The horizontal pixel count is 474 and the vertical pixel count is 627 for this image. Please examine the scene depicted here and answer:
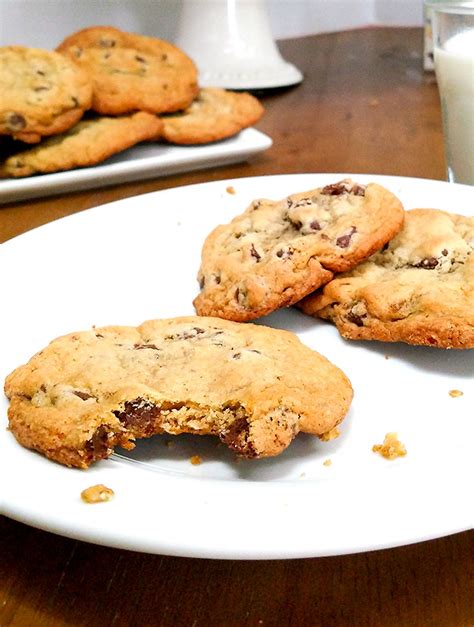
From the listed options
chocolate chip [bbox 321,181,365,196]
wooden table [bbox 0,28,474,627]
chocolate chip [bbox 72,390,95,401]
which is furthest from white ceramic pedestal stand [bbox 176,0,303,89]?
wooden table [bbox 0,28,474,627]

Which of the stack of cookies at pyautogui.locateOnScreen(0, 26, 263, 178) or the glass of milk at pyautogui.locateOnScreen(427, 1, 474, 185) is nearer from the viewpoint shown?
the glass of milk at pyautogui.locateOnScreen(427, 1, 474, 185)

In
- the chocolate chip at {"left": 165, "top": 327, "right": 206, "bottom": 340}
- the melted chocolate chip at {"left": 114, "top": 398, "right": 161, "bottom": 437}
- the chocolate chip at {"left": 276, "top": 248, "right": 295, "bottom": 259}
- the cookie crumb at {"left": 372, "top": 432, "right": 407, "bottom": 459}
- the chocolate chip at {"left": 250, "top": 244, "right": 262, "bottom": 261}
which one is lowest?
the cookie crumb at {"left": 372, "top": 432, "right": 407, "bottom": 459}

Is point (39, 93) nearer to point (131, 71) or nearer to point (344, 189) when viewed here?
point (131, 71)

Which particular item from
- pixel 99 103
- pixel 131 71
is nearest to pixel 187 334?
pixel 99 103

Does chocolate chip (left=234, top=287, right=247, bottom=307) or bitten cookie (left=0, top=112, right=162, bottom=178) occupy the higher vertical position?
chocolate chip (left=234, top=287, right=247, bottom=307)

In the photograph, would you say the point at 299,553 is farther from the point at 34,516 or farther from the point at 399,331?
the point at 399,331

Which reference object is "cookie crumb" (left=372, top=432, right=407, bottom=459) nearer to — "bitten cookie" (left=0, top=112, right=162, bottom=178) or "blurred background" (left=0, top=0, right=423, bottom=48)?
"bitten cookie" (left=0, top=112, right=162, bottom=178)

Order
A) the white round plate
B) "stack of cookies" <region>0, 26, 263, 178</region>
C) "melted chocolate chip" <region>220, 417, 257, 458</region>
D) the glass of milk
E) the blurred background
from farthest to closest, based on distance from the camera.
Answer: the blurred background → "stack of cookies" <region>0, 26, 263, 178</region> → the glass of milk → "melted chocolate chip" <region>220, 417, 257, 458</region> → the white round plate
